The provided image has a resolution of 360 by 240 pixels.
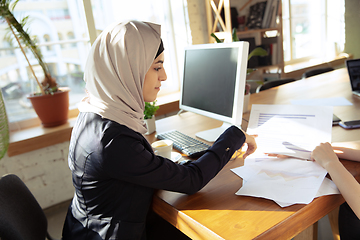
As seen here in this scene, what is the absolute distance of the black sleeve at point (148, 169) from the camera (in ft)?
2.82

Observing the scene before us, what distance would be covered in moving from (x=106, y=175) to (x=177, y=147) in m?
0.50

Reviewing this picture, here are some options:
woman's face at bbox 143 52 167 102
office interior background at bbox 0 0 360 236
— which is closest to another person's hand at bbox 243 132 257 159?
woman's face at bbox 143 52 167 102

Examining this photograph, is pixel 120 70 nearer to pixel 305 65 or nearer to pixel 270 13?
pixel 270 13

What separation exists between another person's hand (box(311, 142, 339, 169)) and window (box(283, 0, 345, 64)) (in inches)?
161

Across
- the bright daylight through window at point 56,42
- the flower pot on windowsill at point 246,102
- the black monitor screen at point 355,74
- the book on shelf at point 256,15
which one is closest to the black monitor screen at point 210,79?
the flower pot on windowsill at point 246,102

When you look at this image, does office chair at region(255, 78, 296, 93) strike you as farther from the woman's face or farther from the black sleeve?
the black sleeve

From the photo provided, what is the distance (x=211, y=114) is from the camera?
4.57 ft

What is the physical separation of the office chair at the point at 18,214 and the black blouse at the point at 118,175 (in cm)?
20

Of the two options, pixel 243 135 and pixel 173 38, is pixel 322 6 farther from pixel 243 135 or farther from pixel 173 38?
pixel 243 135

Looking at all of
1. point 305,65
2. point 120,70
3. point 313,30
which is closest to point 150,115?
point 120,70

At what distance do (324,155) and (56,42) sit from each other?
8.26 feet

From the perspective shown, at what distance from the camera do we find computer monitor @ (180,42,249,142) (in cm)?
120

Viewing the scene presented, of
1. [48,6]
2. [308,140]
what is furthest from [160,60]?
[48,6]

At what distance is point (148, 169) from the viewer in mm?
874
